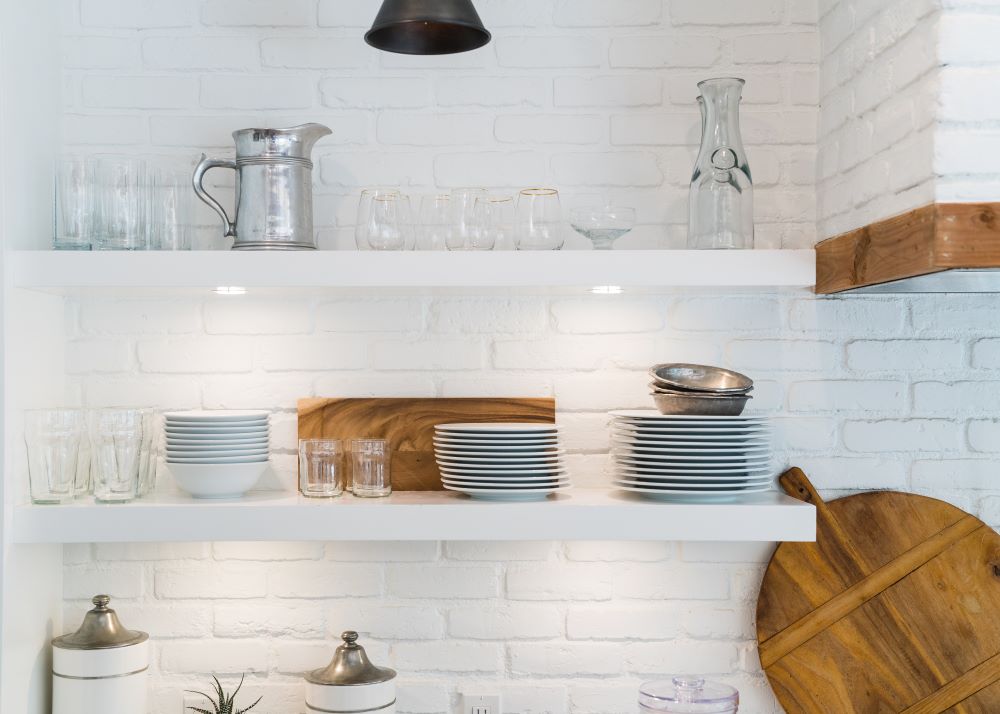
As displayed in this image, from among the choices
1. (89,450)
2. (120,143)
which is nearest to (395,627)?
(89,450)

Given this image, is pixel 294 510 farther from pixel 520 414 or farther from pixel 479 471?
pixel 520 414

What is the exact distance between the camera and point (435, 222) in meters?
1.68

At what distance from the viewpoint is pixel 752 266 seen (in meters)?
1.62

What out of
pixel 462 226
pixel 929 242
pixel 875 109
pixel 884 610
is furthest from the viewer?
pixel 884 610

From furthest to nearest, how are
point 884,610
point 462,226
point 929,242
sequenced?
1. point 884,610
2. point 462,226
3. point 929,242

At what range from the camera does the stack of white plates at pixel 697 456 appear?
1.61 meters

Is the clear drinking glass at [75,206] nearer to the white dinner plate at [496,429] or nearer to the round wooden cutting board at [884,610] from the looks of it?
the white dinner plate at [496,429]

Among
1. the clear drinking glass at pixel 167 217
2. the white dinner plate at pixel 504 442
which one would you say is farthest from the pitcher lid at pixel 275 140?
the white dinner plate at pixel 504 442

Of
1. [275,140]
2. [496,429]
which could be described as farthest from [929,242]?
[275,140]

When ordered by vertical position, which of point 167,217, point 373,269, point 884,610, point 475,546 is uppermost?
point 167,217

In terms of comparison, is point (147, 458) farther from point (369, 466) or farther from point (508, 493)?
point (508, 493)

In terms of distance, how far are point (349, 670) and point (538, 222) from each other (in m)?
0.85

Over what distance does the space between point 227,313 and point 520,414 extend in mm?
602

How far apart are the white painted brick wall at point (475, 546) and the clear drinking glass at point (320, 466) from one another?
5.9 inches
